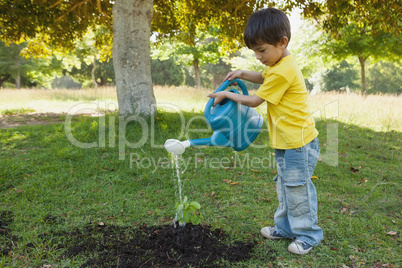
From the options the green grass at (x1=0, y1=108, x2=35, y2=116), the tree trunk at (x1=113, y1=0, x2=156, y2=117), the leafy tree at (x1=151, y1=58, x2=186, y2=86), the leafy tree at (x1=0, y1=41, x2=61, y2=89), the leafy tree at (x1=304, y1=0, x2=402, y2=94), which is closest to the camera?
the tree trunk at (x1=113, y1=0, x2=156, y2=117)

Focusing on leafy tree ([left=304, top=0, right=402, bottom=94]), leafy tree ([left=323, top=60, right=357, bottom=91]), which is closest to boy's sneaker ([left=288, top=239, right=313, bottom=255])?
leafy tree ([left=304, top=0, right=402, bottom=94])

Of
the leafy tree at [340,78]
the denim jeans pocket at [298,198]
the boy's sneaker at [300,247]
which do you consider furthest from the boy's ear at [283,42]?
the leafy tree at [340,78]

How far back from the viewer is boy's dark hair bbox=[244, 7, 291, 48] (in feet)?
5.99

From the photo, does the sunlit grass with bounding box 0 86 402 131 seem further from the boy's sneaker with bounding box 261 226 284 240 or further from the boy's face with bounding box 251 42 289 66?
the boy's face with bounding box 251 42 289 66

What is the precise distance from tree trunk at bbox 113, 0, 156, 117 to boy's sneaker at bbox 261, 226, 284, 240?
12.4 ft

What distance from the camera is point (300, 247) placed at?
86.0 inches

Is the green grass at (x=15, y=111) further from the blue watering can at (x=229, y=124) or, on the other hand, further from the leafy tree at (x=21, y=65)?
the leafy tree at (x=21, y=65)

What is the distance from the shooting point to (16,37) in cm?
691

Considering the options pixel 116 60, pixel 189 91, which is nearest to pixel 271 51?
pixel 116 60

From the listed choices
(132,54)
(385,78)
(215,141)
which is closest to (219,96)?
(215,141)

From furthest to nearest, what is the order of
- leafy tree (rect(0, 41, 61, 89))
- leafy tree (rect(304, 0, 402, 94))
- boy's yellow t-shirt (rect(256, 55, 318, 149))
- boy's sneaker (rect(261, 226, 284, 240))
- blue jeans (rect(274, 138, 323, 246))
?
leafy tree (rect(0, 41, 61, 89))
leafy tree (rect(304, 0, 402, 94))
boy's sneaker (rect(261, 226, 284, 240))
blue jeans (rect(274, 138, 323, 246))
boy's yellow t-shirt (rect(256, 55, 318, 149))

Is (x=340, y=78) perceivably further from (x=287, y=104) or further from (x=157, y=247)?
(x=157, y=247)

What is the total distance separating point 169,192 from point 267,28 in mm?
2226

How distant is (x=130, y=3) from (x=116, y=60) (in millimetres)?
1124
